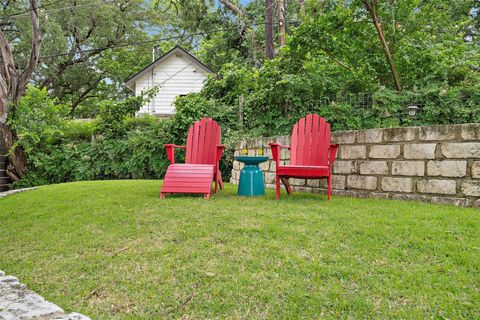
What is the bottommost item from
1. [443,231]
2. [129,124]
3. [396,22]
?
[443,231]

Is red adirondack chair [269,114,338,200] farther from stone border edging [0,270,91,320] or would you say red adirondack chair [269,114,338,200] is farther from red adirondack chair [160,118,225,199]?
stone border edging [0,270,91,320]

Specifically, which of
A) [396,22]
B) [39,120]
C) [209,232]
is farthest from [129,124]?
[209,232]

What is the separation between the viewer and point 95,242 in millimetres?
2438

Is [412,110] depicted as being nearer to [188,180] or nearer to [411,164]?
[411,164]

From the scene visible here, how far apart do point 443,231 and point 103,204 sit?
3209 mm

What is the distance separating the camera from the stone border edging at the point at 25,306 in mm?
1437

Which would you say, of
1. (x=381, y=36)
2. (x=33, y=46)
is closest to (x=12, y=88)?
(x=33, y=46)

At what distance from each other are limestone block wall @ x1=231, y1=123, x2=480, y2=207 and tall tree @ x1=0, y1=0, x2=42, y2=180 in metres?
7.29

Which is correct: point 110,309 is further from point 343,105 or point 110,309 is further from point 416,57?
point 416,57

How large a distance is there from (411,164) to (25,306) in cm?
368

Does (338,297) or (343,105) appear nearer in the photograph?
Result: (338,297)

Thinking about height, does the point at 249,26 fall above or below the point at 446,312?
above

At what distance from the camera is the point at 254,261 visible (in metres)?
2.00

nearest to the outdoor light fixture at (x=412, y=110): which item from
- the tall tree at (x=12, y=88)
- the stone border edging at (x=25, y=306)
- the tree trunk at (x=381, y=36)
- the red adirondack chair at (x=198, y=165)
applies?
the tree trunk at (x=381, y=36)
